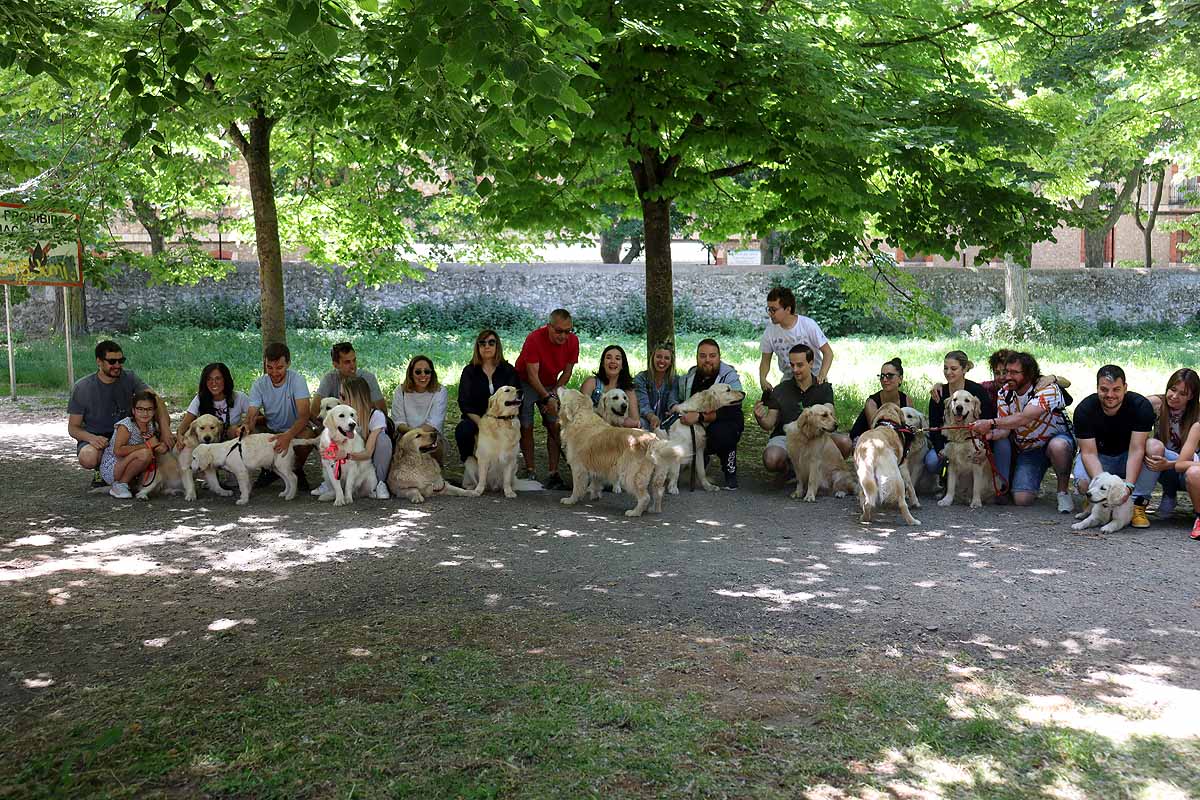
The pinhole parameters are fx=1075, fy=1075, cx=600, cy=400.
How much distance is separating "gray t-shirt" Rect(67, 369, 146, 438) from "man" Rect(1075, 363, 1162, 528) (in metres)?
7.67

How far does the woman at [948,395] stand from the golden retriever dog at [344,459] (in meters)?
4.69

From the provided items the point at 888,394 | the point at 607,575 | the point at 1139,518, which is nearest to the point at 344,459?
the point at 607,575

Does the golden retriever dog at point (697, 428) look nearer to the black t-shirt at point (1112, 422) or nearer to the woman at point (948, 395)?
the woman at point (948, 395)

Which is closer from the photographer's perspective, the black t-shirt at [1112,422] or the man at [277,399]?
the black t-shirt at [1112,422]

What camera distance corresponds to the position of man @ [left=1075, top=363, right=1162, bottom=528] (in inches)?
304

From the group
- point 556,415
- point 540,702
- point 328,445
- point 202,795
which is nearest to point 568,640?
point 540,702

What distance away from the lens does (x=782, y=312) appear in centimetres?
988

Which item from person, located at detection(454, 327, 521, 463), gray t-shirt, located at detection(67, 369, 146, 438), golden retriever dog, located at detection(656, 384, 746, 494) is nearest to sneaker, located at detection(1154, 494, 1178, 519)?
golden retriever dog, located at detection(656, 384, 746, 494)

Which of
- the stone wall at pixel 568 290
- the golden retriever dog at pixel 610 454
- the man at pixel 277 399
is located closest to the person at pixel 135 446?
the man at pixel 277 399

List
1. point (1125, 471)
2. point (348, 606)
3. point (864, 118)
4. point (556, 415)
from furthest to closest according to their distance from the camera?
point (556, 415) → point (864, 118) → point (1125, 471) → point (348, 606)

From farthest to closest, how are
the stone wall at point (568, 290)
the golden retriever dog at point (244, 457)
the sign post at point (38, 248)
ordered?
the stone wall at point (568, 290) → the sign post at point (38, 248) → the golden retriever dog at point (244, 457)

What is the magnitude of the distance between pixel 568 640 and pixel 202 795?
203 cm

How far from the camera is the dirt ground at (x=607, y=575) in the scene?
538 centimetres

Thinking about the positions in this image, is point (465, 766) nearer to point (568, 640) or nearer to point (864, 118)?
point (568, 640)
